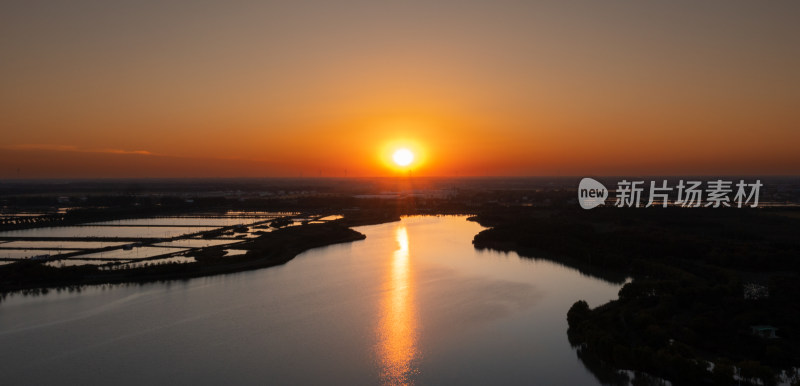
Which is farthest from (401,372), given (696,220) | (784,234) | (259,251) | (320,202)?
(320,202)

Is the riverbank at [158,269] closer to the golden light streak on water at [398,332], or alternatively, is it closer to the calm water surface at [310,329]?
the calm water surface at [310,329]

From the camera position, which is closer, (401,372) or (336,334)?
(401,372)

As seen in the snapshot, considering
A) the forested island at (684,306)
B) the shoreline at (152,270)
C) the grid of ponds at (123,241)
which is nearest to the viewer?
the forested island at (684,306)

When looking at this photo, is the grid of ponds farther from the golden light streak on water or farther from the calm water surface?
the golden light streak on water

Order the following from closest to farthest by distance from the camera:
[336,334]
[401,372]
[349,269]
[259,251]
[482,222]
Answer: [401,372]
[336,334]
[349,269]
[259,251]
[482,222]

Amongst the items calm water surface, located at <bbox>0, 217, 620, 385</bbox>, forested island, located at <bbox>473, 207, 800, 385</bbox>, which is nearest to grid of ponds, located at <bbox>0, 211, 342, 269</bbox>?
calm water surface, located at <bbox>0, 217, 620, 385</bbox>

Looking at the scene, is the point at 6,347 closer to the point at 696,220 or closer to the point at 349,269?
the point at 349,269

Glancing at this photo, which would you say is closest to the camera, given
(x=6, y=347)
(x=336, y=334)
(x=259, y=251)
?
(x=6, y=347)

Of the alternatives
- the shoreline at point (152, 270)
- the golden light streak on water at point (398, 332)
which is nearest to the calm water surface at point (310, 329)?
the golden light streak on water at point (398, 332)
